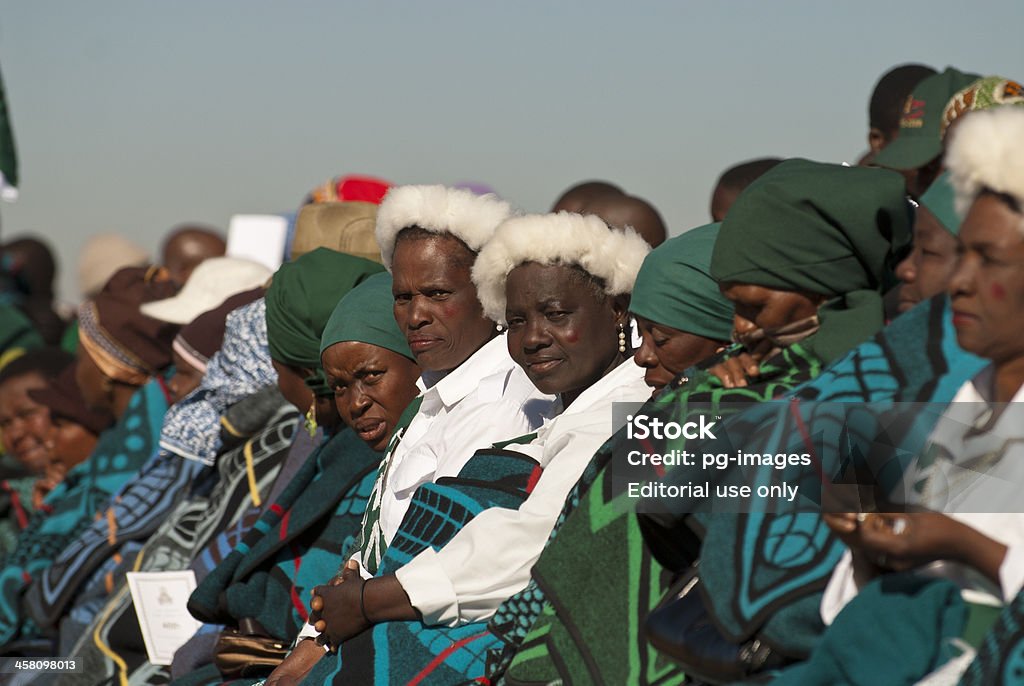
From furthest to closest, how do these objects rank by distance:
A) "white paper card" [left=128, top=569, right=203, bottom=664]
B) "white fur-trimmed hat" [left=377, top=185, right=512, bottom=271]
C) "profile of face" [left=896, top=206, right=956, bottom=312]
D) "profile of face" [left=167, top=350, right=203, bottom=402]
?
"profile of face" [left=167, top=350, right=203, bottom=402], "white paper card" [left=128, top=569, right=203, bottom=664], "white fur-trimmed hat" [left=377, top=185, right=512, bottom=271], "profile of face" [left=896, top=206, right=956, bottom=312]

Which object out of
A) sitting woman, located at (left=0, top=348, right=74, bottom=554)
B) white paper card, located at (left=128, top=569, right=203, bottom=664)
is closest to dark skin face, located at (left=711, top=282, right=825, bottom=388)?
white paper card, located at (left=128, top=569, right=203, bottom=664)

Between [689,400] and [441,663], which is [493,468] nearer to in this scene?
[441,663]

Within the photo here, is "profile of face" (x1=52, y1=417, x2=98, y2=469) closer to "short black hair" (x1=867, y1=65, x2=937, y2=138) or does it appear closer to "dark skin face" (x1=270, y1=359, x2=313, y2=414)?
"dark skin face" (x1=270, y1=359, x2=313, y2=414)

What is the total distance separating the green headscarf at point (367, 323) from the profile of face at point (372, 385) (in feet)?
0.09

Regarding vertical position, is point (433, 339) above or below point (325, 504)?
above

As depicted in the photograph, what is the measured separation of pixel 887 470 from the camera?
3113mm

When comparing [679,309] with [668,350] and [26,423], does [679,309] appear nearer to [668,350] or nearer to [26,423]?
[668,350]

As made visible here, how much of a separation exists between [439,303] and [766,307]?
Answer: 5.94 feet

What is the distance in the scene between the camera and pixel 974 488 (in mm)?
2906

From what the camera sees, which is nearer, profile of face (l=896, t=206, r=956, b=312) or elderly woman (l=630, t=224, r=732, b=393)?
profile of face (l=896, t=206, r=956, b=312)

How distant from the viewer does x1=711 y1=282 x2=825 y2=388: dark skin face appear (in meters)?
3.76

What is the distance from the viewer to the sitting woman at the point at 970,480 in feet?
9.04

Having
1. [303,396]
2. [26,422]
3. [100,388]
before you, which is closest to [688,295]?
[303,396]

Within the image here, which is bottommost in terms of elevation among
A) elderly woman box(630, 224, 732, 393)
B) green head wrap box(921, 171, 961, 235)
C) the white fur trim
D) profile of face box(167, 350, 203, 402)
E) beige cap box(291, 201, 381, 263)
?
profile of face box(167, 350, 203, 402)
